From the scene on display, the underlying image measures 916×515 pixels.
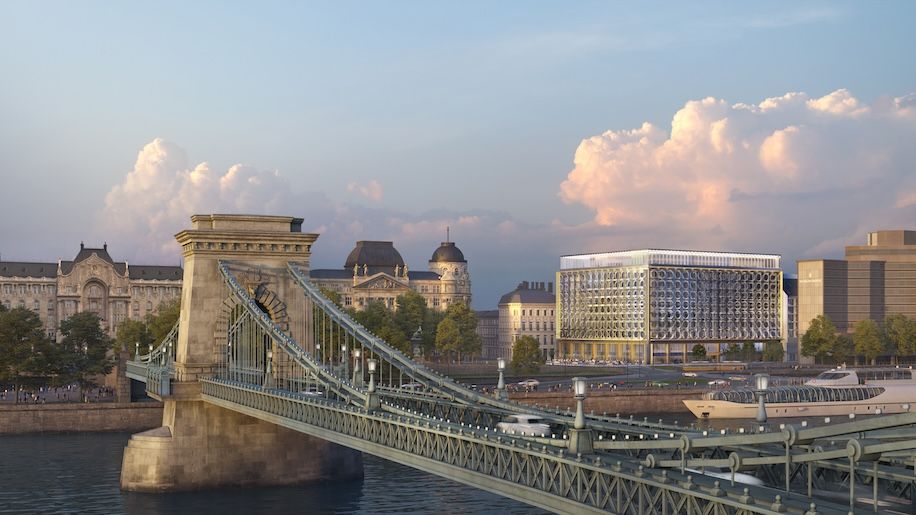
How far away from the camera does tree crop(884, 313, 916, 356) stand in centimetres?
18212

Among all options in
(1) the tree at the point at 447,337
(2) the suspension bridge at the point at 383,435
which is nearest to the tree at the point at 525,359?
(1) the tree at the point at 447,337

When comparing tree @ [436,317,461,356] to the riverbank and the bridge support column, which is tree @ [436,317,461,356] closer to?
the riverbank

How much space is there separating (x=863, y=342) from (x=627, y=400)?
77.1 metres

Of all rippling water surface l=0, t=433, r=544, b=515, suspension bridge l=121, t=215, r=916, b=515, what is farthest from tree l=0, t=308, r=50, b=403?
rippling water surface l=0, t=433, r=544, b=515

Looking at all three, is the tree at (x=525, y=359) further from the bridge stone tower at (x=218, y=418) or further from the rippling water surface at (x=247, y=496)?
the bridge stone tower at (x=218, y=418)

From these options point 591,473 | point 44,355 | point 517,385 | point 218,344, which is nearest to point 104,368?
point 44,355

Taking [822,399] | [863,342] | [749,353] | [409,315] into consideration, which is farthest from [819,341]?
[409,315]

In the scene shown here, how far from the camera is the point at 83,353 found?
120 meters

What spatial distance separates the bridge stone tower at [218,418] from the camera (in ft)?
205

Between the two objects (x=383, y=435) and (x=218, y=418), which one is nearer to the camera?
(x=383, y=435)

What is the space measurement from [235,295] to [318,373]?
12256mm

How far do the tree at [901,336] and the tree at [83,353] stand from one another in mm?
119970

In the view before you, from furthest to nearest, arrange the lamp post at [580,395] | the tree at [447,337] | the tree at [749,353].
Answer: the tree at [749,353] → the tree at [447,337] → the lamp post at [580,395]

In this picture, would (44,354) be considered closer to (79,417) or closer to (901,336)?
(79,417)
